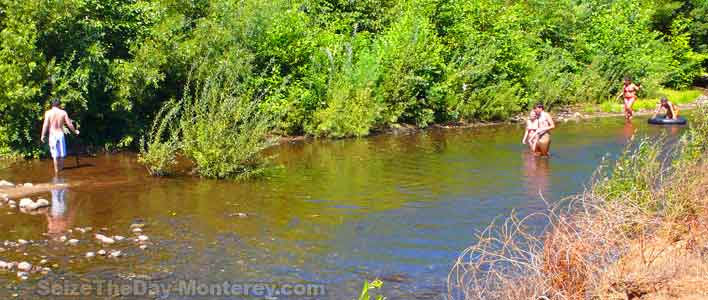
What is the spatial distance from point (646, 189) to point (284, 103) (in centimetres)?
1560

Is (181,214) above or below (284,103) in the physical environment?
below

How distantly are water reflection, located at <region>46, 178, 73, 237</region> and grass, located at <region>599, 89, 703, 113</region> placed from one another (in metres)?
26.1

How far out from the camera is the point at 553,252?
8227 millimetres

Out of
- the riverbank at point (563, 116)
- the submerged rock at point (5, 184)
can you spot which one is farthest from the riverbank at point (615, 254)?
the riverbank at point (563, 116)

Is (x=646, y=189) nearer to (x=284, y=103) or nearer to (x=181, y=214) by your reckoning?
(x=181, y=214)

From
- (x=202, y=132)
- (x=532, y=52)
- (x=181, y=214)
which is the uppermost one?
(x=532, y=52)

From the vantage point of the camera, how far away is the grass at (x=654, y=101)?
119 ft

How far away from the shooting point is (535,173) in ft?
63.5

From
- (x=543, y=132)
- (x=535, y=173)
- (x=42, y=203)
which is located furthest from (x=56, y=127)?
(x=543, y=132)

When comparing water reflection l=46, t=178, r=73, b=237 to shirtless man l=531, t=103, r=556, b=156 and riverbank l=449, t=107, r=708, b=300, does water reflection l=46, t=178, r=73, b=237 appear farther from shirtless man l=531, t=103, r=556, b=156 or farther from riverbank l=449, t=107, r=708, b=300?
shirtless man l=531, t=103, r=556, b=156

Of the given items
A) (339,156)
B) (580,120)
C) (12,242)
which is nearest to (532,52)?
(580,120)

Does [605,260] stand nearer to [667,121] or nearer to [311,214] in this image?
[311,214]

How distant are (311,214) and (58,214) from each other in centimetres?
476

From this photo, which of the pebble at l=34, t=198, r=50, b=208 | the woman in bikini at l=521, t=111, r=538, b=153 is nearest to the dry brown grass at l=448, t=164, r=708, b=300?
the pebble at l=34, t=198, r=50, b=208
